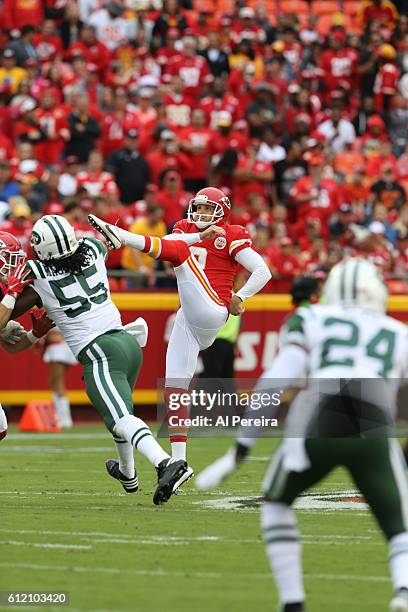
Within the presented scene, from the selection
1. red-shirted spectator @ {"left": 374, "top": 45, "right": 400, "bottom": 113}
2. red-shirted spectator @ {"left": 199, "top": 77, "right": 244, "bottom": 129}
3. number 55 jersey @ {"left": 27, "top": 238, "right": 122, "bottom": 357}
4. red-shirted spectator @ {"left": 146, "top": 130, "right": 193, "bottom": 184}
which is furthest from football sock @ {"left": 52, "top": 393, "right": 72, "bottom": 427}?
red-shirted spectator @ {"left": 374, "top": 45, "right": 400, "bottom": 113}

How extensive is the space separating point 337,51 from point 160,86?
3.65 metres

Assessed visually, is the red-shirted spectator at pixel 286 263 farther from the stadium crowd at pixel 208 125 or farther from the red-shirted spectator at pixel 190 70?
the red-shirted spectator at pixel 190 70

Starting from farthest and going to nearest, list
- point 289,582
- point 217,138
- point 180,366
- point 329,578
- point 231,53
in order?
point 231,53, point 217,138, point 180,366, point 329,578, point 289,582

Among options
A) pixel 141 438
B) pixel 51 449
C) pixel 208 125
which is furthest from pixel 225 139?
pixel 141 438

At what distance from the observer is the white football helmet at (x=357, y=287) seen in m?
5.47

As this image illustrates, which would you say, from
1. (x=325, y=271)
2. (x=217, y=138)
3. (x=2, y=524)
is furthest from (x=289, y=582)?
(x=217, y=138)

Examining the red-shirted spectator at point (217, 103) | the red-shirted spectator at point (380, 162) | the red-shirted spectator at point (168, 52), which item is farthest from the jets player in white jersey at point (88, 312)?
the red-shirted spectator at point (168, 52)

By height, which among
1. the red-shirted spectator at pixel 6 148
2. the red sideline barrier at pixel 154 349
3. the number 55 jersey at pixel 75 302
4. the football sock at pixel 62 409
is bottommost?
the football sock at pixel 62 409

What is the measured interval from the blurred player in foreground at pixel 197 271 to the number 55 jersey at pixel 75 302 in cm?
36

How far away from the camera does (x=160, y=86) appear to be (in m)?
19.2

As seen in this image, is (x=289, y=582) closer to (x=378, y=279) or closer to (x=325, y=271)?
(x=378, y=279)

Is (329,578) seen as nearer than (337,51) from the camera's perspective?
Yes

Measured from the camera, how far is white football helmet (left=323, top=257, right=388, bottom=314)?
17.9 feet

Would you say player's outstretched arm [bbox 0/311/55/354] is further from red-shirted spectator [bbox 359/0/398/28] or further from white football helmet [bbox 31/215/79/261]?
red-shirted spectator [bbox 359/0/398/28]
